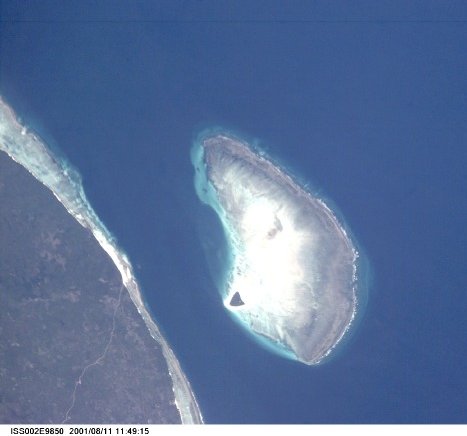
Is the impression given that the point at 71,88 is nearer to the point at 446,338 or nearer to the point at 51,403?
the point at 51,403

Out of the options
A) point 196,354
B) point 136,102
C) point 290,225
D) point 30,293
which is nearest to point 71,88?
point 136,102

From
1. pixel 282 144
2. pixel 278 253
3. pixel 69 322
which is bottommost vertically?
pixel 69 322

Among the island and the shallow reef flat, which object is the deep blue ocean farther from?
the island

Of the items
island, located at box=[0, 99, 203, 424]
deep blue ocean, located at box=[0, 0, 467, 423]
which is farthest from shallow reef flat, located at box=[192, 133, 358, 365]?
island, located at box=[0, 99, 203, 424]

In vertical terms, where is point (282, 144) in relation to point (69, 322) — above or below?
above

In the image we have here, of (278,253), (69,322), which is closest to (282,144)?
(278,253)

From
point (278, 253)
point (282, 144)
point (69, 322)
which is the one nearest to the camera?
point (69, 322)

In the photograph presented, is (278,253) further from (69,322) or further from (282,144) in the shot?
(69,322)
